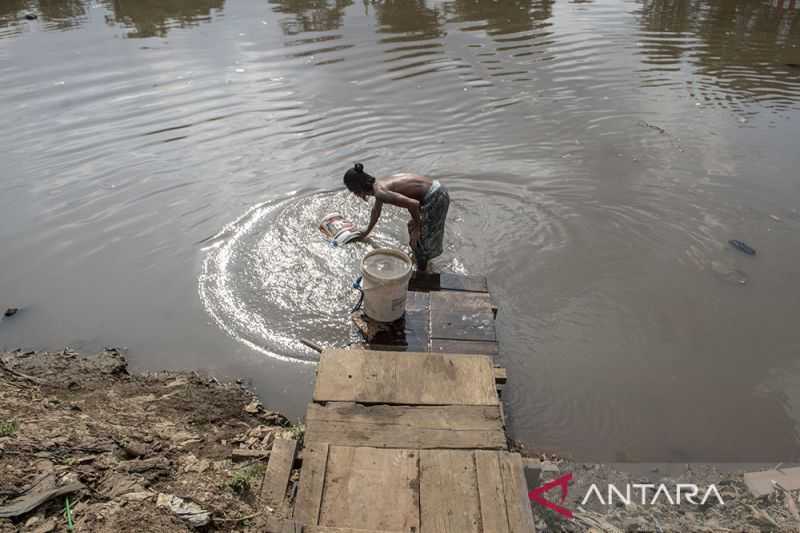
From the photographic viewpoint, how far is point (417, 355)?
11.3 feet

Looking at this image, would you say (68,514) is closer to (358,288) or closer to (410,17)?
(358,288)

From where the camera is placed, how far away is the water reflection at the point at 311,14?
1452 cm

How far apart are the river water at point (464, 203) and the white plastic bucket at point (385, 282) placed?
0.77 metres

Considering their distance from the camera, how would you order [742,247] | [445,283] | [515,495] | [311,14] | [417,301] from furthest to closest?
1. [311,14]
2. [742,247]
3. [445,283]
4. [417,301]
5. [515,495]

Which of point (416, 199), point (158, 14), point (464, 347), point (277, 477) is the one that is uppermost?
point (158, 14)

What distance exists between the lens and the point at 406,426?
3.00 metres

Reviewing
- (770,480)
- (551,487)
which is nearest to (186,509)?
(551,487)

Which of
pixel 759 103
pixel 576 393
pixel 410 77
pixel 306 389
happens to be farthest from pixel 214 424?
pixel 759 103

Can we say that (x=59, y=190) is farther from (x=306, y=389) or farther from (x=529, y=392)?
(x=529, y=392)

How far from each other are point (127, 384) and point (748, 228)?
301 inches

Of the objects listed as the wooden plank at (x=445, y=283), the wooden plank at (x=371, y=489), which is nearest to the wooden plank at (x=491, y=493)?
the wooden plank at (x=371, y=489)

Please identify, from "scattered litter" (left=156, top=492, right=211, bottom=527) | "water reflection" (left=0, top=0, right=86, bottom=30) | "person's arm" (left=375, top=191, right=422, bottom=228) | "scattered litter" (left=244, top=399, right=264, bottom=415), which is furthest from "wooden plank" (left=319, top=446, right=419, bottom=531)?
"water reflection" (left=0, top=0, right=86, bottom=30)

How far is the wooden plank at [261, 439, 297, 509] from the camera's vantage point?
9.80 feet

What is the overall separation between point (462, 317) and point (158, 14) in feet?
52.4
